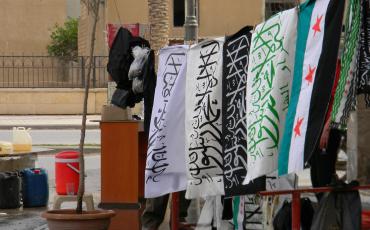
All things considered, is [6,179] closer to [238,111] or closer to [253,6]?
[238,111]

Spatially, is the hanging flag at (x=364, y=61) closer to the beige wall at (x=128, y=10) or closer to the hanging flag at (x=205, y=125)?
the hanging flag at (x=205, y=125)

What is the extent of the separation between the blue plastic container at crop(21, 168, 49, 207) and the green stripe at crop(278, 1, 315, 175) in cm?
695

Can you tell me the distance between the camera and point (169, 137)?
7.34m

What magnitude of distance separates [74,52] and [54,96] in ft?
48.9

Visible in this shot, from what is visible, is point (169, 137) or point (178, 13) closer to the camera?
point (169, 137)

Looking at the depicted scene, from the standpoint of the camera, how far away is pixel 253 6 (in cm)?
4156

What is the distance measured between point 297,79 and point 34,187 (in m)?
7.15

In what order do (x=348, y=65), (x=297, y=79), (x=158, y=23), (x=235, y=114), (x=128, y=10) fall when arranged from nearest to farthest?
(x=297, y=79) < (x=348, y=65) < (x=235, y=114) < (x=158, y=23) < (x=128, y=10)

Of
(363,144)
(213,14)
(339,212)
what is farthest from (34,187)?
(213,14)

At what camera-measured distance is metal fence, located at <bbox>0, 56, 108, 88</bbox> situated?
35531 mm

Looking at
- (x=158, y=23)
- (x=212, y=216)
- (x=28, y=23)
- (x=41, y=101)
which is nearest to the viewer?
(x=212, y=216)

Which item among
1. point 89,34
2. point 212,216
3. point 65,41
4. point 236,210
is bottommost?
point 212,216

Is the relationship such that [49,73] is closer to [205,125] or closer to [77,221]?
[77,221]

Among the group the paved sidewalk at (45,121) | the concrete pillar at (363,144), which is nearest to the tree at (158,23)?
the paved sidewalk at (45,121)
